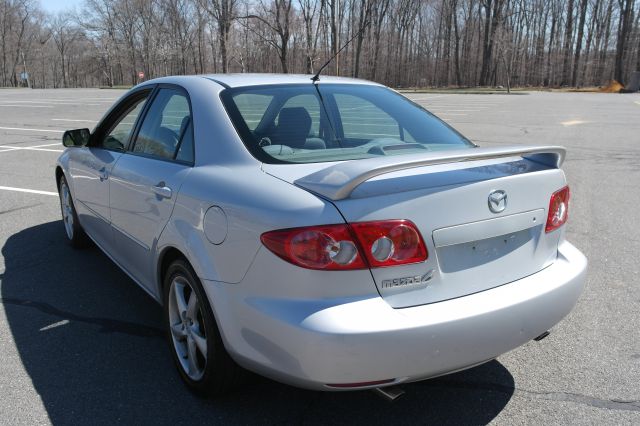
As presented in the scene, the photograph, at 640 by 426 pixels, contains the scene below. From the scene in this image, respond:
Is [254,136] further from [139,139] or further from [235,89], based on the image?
[139,139]

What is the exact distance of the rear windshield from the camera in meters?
2.77

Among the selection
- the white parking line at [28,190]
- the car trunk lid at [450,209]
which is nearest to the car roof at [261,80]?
the car trunk lid at [450,209]

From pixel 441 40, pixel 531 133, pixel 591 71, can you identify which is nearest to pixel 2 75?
pixel 441 40

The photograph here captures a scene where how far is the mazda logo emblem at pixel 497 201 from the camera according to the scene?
2.25 m

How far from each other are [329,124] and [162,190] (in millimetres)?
1020

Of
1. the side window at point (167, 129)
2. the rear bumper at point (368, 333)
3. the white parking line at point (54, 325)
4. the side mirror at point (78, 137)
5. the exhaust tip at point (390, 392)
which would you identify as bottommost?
the white parking line at point (54, 325)

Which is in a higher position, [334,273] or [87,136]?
[87,136]

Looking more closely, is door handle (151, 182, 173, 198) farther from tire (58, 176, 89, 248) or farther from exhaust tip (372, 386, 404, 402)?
tire (58, 176, 89, 248)

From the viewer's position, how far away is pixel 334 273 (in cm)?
202

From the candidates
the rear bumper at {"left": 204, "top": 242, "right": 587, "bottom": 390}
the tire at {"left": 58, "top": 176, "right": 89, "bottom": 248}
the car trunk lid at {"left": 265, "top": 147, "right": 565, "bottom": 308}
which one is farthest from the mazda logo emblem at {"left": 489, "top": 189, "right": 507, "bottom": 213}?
the tire at {"left": 58, "top": 176, "right": 89, "bottom": 248}

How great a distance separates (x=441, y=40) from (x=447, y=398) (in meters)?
74.2

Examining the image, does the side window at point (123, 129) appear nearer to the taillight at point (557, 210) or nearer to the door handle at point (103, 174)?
the door handle at point (103, 174)

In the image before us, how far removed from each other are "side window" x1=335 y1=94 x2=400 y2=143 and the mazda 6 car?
4cm

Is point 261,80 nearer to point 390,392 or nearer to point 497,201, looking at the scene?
point 497,201
